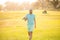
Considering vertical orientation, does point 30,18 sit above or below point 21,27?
above

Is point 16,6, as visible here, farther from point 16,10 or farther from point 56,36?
point 56,36

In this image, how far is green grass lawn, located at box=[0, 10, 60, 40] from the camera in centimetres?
243

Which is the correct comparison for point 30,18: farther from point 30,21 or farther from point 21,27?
point 21,27

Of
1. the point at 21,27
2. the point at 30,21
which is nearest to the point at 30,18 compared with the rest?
the point at 30,21

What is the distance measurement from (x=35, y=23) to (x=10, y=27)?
438mm

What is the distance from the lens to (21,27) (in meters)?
2.44

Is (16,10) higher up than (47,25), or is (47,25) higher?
(16,10)

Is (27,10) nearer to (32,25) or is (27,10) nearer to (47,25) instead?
(32,25)

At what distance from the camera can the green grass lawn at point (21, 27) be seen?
2426 millimetres

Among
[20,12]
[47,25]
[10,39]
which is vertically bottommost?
[10,39]

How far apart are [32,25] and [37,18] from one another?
15cm

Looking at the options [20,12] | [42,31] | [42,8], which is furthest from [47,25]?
[20,12]

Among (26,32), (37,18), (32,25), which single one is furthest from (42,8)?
(26,32)

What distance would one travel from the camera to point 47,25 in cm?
247
